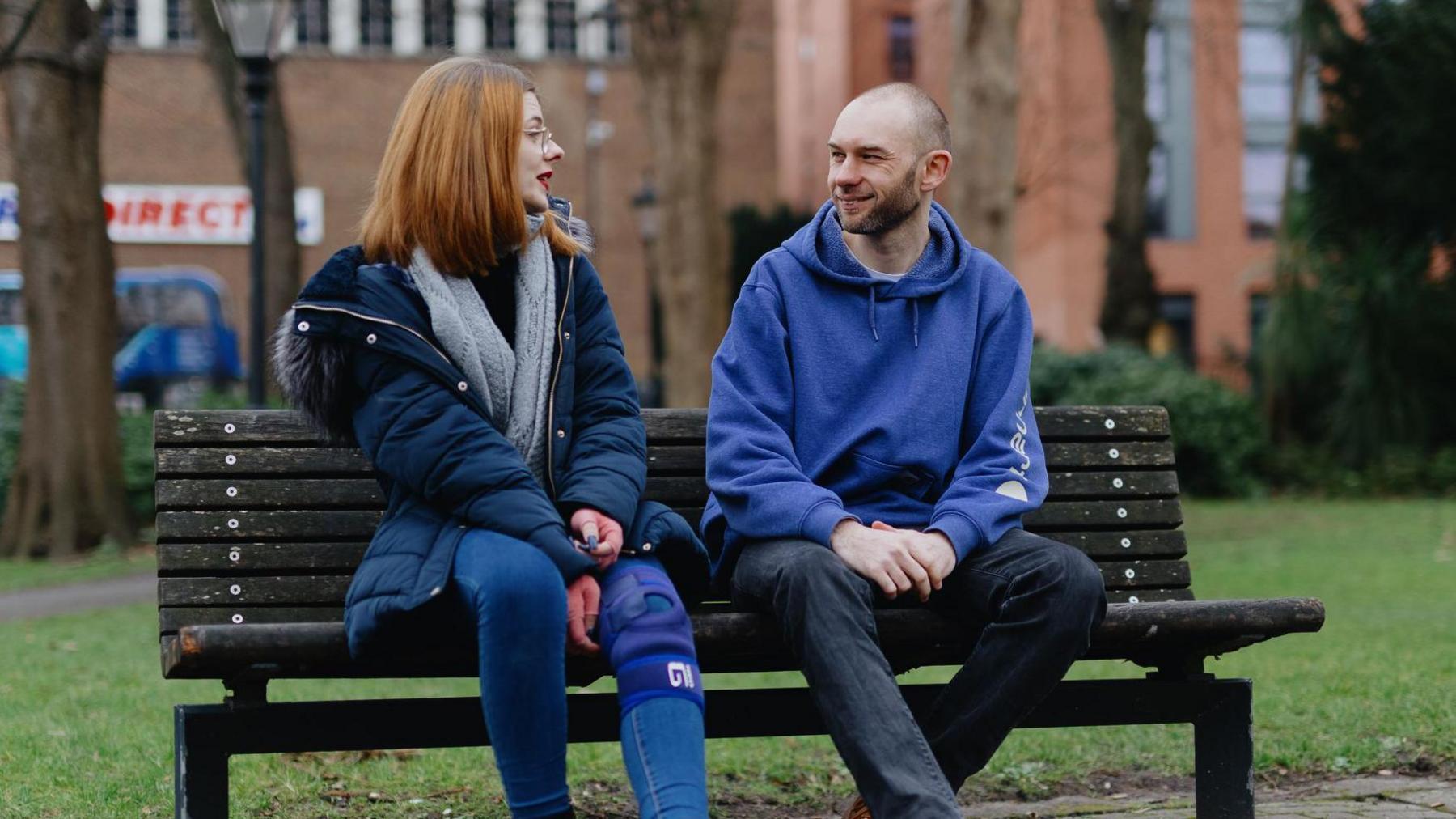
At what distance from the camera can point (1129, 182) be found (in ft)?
71.6

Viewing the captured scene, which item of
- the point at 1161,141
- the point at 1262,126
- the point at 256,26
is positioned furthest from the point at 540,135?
the point at 1262,126

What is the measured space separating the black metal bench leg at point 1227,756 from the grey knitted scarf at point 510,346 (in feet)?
5.24

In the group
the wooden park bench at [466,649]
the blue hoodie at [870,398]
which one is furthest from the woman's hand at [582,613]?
the blue hoodie at [870,398]

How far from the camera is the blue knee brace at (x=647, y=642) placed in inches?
135

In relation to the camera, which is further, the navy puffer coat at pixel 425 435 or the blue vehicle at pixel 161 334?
the blue vehicle at pixel 161 334

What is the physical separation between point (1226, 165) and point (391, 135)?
119 ft

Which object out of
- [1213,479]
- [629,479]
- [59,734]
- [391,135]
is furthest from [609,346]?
[1213,479]

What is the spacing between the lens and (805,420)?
160 inches

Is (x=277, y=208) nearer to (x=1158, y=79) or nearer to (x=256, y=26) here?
(x=256, y=26)

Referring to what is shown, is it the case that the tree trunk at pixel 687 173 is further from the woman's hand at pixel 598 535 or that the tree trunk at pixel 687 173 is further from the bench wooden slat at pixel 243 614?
the woman's hand at pixel 598 535

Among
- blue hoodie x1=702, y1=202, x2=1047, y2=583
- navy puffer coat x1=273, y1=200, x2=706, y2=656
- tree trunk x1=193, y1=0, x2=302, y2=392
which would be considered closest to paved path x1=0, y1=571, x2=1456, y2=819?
blue hoodie x1=702, y1=202, x2=1047, y2=583

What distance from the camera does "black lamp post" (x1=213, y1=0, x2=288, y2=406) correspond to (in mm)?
12367

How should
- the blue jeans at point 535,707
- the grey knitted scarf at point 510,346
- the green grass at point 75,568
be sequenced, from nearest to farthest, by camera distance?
1. the blue jeans at point 535,707
2. the grey knitted scarf at point 510,346
3. the green grass at point 75,568

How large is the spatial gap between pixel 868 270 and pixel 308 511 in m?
1.39
